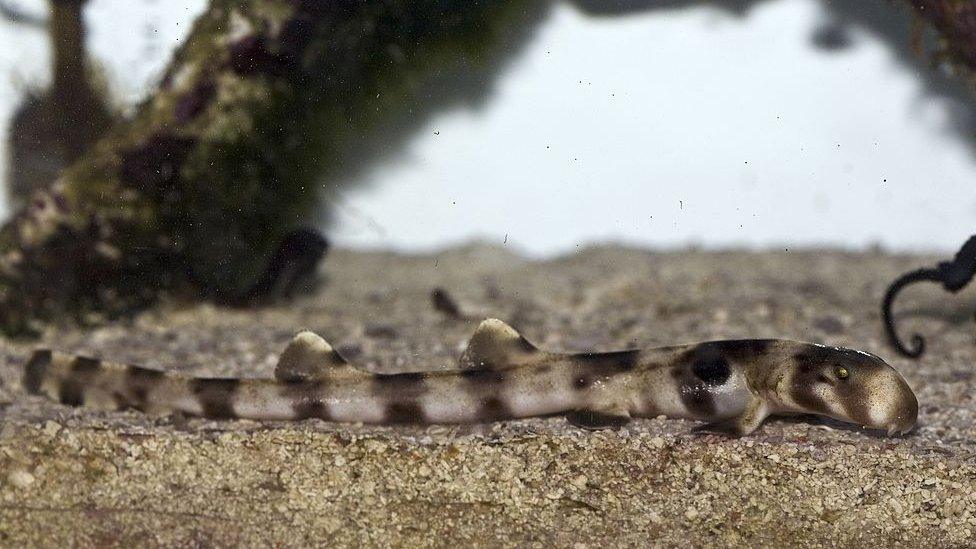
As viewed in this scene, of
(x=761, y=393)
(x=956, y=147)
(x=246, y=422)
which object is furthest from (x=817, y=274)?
(x=246, y=422)

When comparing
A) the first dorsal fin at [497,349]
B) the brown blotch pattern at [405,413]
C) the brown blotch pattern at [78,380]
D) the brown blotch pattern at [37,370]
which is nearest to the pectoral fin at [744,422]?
the first dorsal fin at [497,349]

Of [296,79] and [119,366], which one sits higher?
[296,79]

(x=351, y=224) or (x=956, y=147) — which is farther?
(x=956, y=147)

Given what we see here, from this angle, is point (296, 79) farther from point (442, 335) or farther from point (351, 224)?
point (442, 335)

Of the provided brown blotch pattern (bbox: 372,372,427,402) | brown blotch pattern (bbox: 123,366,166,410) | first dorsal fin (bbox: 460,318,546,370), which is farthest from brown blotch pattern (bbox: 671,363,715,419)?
brown blotch pattern (bbox: 123,366,166,410)

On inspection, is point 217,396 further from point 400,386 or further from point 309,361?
point 400,386

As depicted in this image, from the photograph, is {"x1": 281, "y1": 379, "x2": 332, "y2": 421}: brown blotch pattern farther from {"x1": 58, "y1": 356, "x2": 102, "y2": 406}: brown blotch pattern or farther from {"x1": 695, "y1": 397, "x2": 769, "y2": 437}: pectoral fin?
{"x1": 695, "y1": 397, "x2": 769, "y2": 437}: pectoral fin

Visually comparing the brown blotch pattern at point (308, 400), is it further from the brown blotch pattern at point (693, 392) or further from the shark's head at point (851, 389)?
the shark's head at point (851, 389)

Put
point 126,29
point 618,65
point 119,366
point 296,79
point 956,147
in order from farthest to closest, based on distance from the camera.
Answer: point 956,147, point 618,65, point 296,79, point 126,29, point 119,366
